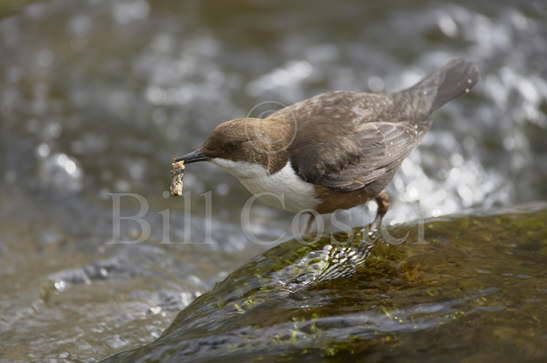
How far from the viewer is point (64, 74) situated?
6.81 meters

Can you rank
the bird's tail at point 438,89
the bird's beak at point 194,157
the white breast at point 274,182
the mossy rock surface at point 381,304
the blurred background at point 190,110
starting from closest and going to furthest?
1. the mossy rock surface at point 381,304
2. the bird's beak at point 194,157
3. the white breast at point 274,182
4. the bird's tail at point 438,89
5. the blurred background at point 190,110

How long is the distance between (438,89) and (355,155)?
3.10 ft

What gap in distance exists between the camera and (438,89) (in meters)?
4.39

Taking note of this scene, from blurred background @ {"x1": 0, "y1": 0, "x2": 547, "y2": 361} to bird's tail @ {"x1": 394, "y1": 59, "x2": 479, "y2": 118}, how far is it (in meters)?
1.60

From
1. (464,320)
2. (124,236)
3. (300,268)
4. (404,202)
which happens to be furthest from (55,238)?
(464,320)

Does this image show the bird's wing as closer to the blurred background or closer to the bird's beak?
the bird's beak

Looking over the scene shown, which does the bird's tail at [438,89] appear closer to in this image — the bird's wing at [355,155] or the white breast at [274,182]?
the bird's wing at [355,155]

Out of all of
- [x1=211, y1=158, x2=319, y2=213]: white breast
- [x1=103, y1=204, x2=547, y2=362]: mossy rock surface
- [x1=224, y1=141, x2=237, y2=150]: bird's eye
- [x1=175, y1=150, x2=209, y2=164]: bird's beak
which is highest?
[x1=224, y1=141, x2=237, y2=150]: bird's eye

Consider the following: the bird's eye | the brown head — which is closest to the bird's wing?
the brown head

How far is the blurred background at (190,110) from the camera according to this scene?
4742mm

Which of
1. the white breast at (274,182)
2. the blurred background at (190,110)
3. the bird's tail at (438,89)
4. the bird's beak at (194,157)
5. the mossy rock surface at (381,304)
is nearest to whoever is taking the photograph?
the mossy rock surface at (381,304)

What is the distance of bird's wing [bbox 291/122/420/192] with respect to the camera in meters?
3.69

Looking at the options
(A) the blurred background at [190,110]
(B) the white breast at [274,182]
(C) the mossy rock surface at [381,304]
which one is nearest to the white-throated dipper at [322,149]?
(B) the white breast at [274,182]

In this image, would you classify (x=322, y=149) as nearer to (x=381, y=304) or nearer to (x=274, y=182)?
(x=274, y=182)
